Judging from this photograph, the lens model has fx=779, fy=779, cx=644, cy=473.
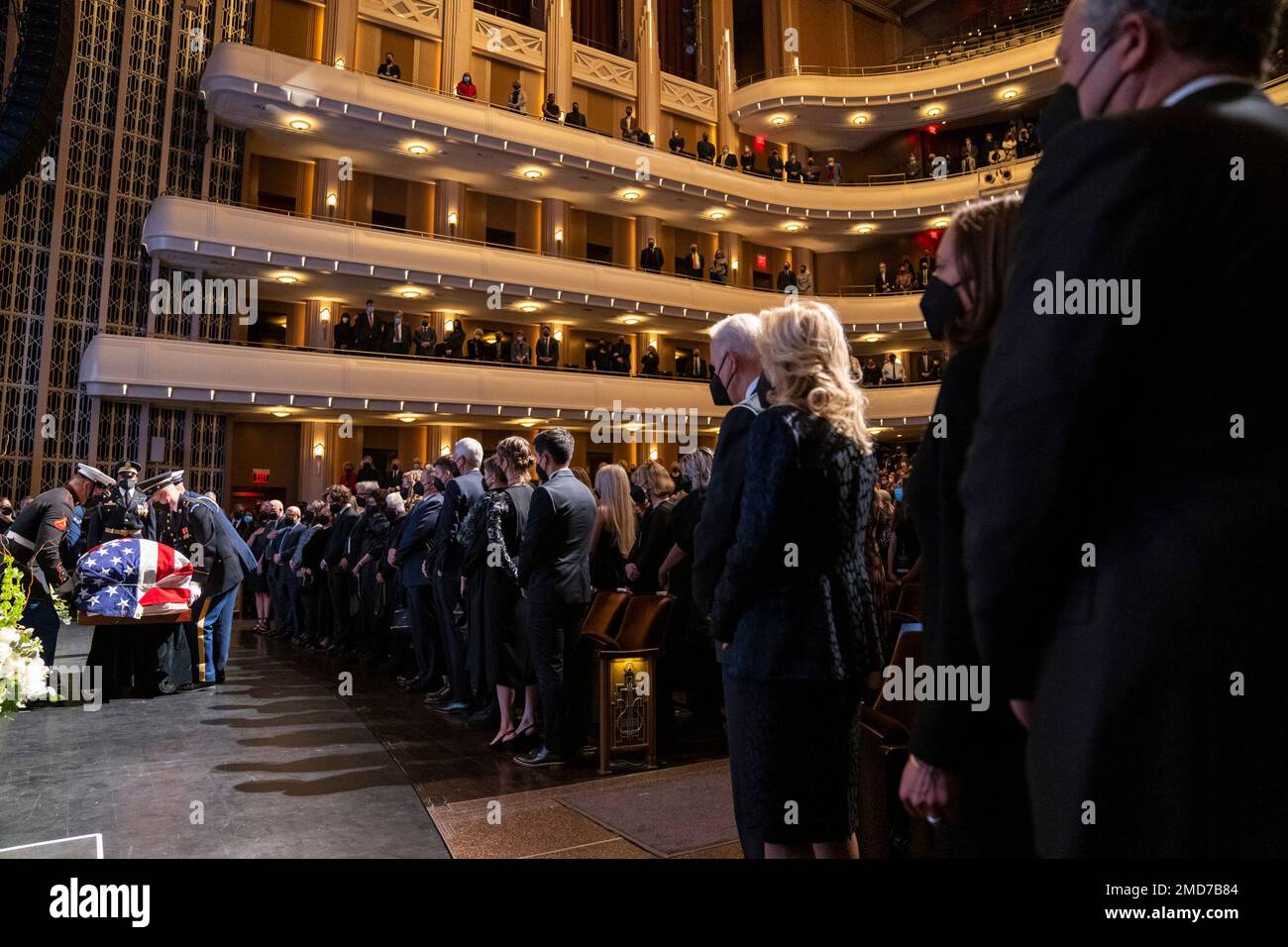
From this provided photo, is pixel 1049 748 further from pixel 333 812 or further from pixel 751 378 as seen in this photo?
pixel 333 812

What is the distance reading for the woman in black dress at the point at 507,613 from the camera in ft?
15.7

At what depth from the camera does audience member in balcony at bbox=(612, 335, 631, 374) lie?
18.7m

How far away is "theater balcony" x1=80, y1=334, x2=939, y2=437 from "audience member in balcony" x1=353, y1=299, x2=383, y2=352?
15.7 inches

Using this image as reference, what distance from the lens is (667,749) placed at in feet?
15.4

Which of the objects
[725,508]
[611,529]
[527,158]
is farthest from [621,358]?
[725,508]

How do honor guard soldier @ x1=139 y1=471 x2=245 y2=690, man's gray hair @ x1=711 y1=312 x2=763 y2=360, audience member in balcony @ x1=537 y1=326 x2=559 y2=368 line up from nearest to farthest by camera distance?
man's gray hair @ x1=711 y1=312 x2=763 y2=360, honor guard soldier @ x1=139 y1=471 x2=245 y2=690, audience member in balcony @ x1=537 y1=326 x2=559 y2=368

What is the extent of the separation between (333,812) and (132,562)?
3.26m

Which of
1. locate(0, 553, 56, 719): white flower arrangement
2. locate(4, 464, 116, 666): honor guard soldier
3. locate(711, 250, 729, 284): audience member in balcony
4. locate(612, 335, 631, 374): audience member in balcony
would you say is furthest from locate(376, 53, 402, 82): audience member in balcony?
locate(0, 553, 56, 719): white flower arrangement

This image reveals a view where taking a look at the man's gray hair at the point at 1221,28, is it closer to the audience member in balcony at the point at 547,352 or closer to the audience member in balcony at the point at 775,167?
the audience member in balcony at the point at 547,352

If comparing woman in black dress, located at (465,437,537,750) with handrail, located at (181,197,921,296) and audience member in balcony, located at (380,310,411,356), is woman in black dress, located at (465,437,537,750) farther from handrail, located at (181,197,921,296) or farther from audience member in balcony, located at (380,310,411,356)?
handrail, located at (181,197,921,296)

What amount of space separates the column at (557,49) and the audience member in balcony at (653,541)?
17217 millimetres

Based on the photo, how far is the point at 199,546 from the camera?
6430 mm

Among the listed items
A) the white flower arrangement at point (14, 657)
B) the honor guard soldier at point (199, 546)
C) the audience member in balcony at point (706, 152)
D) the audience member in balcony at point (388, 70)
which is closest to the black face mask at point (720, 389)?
the white flower arrangement at point (14, 657)
